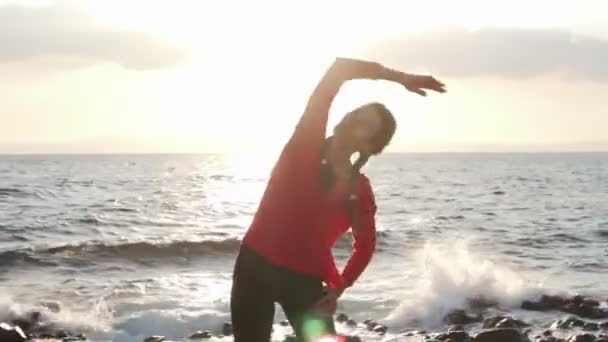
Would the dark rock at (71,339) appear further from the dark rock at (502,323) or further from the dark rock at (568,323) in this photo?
the dark rock at (568,323)

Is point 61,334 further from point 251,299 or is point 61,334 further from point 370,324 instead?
point 251,299

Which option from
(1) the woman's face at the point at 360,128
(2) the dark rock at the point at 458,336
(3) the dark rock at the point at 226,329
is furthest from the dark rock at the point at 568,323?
(1) the woman's face at the point at 360,128

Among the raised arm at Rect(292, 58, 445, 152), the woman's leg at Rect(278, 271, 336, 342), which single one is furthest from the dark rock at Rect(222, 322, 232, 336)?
the raised arm at Rect(292, 58, 445, 152)

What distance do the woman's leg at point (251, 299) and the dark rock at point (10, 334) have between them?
9439 mm

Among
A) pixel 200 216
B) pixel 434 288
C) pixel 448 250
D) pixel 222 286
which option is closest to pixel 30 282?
pixel 222 286

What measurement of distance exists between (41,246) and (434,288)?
550 inches

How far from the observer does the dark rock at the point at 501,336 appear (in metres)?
11.7

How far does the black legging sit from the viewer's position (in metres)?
4.05

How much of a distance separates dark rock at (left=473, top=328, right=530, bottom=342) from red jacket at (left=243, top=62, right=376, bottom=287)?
827 cm

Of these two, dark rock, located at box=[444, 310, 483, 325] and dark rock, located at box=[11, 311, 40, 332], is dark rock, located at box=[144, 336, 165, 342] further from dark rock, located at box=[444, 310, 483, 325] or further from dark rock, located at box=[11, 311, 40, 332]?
dark rock, located at box=[444, 310, 483, 325]

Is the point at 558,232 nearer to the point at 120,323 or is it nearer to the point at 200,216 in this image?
the point at 200,216

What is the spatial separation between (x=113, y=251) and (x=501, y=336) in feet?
52.7

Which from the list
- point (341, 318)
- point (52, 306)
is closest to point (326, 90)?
point (341, 318)

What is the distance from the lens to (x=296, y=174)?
3.93 metres
